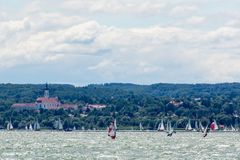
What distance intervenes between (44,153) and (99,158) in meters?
14.5

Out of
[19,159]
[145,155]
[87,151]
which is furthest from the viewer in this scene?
[87,151]

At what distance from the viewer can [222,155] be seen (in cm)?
12788

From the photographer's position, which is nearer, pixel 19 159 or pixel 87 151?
pixel 19 159

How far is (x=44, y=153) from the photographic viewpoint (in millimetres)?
130250

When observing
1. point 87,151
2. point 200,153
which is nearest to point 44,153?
point 87,151

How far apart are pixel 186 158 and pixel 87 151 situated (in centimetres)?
1930

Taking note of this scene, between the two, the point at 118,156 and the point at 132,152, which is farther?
the point at 132,152

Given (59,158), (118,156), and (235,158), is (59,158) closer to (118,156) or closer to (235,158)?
(118,156)

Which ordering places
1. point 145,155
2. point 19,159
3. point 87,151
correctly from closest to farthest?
point 19,159 → point 145,155 → point 87,151

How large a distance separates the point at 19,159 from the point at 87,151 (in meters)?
21.7

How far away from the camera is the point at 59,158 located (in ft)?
389

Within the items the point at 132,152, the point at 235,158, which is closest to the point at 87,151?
the point at 132,152

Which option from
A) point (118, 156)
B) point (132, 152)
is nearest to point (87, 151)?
point (132, 152)

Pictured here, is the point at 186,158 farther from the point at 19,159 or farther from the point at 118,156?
the point at 19,159
